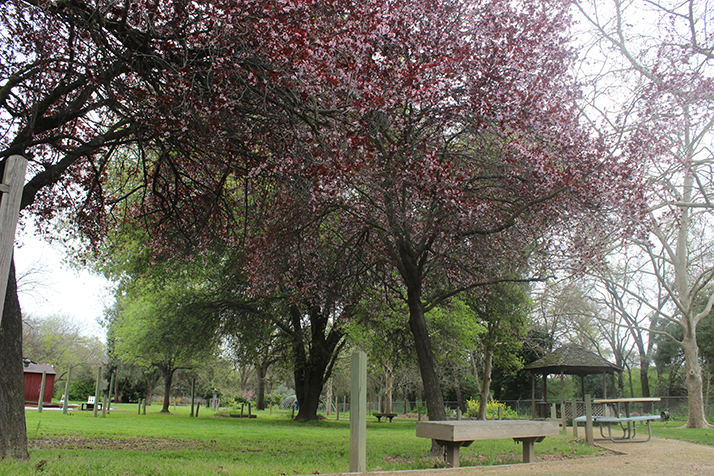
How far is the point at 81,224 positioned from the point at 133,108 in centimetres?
416

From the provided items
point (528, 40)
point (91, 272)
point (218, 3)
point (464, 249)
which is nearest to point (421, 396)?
point (91, 272)

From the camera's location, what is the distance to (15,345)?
22.2 feet

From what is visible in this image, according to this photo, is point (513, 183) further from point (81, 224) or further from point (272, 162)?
point (81, 224)

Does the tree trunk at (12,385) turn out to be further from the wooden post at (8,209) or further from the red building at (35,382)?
the red building at (35,382)

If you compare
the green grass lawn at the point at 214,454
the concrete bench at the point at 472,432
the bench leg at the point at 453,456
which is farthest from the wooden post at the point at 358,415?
the bench leg at the point at 453,456

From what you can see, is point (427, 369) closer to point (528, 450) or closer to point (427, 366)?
point (427, 366)

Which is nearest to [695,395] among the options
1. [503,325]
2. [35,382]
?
[503,325]

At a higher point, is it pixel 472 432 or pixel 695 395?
pixel 472 432

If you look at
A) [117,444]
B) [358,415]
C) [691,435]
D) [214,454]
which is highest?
[358,415]

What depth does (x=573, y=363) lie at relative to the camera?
23859 mm

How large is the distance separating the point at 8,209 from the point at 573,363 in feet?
80.3

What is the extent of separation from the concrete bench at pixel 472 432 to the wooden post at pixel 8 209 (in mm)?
5161

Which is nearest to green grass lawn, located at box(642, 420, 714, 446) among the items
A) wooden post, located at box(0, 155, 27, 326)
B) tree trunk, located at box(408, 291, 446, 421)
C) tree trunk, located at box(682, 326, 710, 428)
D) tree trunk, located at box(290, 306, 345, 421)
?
tree trunk, located at box(682, 326, 710, 428)

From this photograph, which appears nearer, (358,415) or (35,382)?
(358,415)
